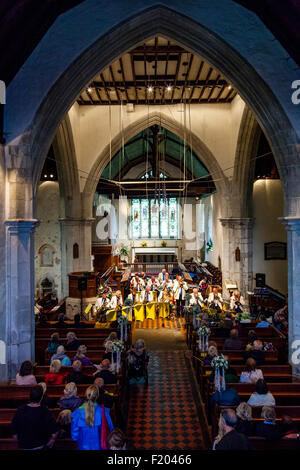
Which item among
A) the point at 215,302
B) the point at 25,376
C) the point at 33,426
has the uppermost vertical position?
the point at 215,302

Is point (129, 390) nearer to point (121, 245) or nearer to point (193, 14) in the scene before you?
point (193, 14)

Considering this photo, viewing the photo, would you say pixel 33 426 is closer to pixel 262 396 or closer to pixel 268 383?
pixel 262 396

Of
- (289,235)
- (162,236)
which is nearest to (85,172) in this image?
Result: (289,235)

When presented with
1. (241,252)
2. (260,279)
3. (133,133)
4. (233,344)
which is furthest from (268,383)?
(133,133)

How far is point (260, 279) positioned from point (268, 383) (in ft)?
29.6

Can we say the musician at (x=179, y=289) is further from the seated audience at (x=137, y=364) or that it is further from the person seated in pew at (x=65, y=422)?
the person seated in pew at (x=65, y=422)

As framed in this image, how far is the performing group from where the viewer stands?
10.2 meters

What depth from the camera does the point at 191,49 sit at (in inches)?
304

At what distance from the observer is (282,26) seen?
611cm

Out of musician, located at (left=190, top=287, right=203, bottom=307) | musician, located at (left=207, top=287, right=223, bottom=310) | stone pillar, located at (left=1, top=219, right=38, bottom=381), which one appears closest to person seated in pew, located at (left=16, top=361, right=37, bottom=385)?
stone pillar, located at (left=1, top=219, right=38, bottom=381)

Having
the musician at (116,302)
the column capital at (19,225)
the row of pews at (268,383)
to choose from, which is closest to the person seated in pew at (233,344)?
the row of pews at (268,383)

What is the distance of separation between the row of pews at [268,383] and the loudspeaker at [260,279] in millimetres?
5303

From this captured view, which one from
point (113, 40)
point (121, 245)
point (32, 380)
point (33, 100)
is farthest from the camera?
point (121, 245)

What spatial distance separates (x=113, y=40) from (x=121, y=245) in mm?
18941
